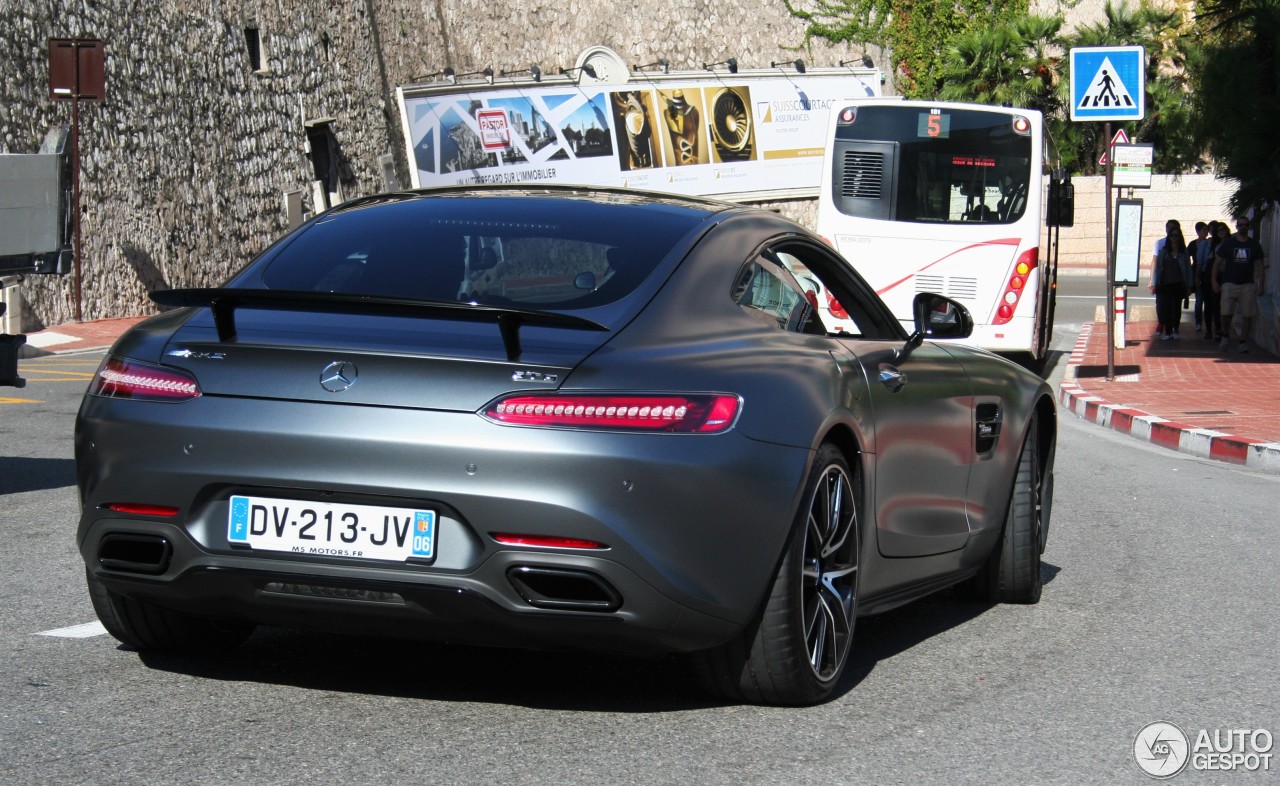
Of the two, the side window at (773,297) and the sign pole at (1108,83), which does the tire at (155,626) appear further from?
the sign pole at (1108,83)

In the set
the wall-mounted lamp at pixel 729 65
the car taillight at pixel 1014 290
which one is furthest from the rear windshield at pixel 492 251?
the wall-mounted lamp at pixel 729 65

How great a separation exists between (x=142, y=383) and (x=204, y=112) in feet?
86.6

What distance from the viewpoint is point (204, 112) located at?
29438 mm

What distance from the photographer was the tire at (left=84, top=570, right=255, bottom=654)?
4699 mm

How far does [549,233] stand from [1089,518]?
517cm

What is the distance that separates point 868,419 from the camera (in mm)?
4926

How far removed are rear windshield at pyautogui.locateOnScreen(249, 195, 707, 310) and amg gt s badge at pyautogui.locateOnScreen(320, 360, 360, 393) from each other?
371mm

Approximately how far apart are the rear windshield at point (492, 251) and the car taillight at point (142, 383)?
1.57 feet

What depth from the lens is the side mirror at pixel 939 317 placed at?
557 centimetres

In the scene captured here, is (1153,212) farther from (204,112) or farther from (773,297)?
(773,297)

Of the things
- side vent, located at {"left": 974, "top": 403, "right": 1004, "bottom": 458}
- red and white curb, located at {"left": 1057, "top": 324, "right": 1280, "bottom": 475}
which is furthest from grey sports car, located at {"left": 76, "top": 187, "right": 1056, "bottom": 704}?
red and white curb, located at {"left": 1057, "top": 324, "right": 1280, "bottom": 475}

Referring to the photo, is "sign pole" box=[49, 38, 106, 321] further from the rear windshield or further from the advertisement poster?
the rear windshield

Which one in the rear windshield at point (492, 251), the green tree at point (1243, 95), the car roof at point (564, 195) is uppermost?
the green tree at point (1243, 95)

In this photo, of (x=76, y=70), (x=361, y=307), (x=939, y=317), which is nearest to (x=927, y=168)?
(x=76, y=70)
